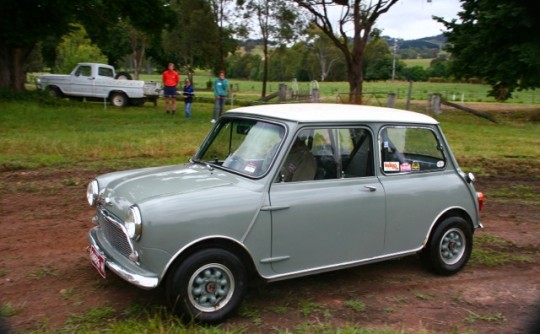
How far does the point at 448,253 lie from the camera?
16.8 ft

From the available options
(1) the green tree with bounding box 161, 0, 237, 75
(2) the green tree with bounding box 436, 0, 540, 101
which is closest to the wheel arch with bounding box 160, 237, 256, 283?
(2) the green tree with bounding box 436, 0, 540, 101

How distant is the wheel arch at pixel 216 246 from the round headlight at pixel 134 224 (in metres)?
0.32

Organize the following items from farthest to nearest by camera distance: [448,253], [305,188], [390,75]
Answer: [390,75]
[448,253]
[305,188]

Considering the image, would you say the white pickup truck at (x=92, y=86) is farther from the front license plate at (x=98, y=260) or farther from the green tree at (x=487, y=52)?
the front license plate at (x=98, y=260)

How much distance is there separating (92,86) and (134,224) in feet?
A: 68.2

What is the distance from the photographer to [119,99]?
912 inches

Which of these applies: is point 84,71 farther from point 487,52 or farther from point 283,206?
point 283,206

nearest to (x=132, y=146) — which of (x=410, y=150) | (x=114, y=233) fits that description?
(x=114, y=233)

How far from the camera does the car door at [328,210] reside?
4.17 metres

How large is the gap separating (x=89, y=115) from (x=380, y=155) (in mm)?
15290

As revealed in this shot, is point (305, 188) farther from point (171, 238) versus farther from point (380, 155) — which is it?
point (171, 238)

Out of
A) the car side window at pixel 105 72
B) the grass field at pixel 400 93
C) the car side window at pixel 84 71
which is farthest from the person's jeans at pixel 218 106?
the car side window at pixel 84 71

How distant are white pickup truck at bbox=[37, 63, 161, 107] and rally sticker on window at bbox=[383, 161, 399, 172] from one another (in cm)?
1982

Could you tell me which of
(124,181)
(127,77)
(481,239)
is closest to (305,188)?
(124,181)
